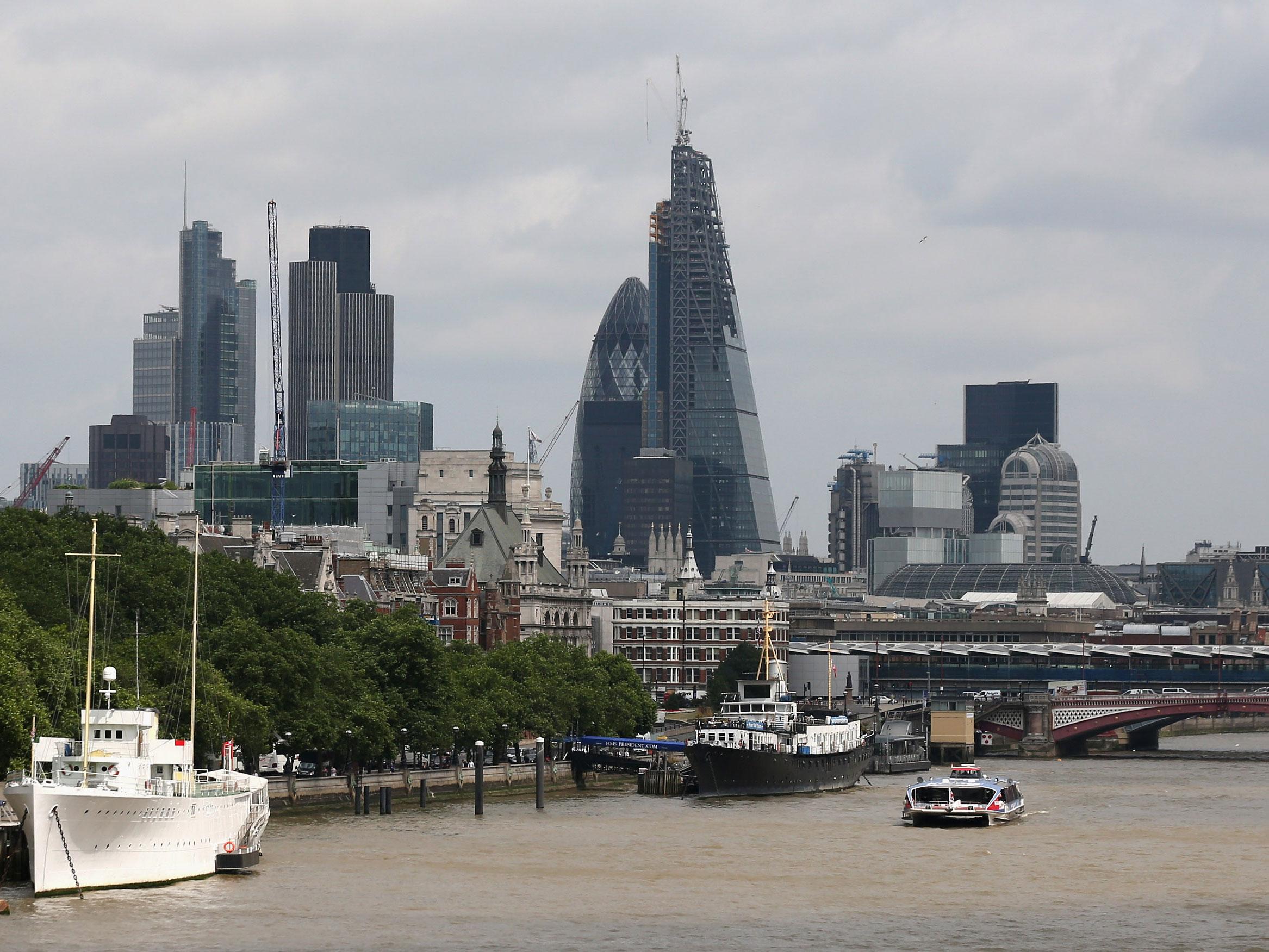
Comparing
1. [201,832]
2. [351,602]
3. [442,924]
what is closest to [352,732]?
[351,602]

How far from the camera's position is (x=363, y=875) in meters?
114

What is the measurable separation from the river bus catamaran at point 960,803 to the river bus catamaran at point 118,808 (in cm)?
5204

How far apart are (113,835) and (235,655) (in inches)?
1689

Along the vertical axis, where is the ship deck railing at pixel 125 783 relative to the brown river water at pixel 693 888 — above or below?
above

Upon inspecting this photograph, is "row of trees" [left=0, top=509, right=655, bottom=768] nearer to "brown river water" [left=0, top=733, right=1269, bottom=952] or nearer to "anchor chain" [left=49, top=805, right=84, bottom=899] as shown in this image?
"brown river water" [left=0, top=733, right=1269, bottom=952]

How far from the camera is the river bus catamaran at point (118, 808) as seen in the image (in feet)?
327

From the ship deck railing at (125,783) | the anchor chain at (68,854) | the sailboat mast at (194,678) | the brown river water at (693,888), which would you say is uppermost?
the sailboat mast at (194,678)

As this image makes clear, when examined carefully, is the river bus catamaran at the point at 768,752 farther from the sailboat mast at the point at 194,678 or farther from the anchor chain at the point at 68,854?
the anchor chain at the point at 68,854

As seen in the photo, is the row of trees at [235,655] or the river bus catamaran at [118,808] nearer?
the river bus catamaran at [118,808]

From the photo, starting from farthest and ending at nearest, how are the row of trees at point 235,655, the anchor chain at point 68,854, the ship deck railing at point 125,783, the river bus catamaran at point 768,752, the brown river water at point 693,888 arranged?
the river bus catamaran at point 768,752, the row of trees at point 235,655, the ship deck railing at point 125,783, the anchor chain at point 68,854, the brown river water at point 693,888

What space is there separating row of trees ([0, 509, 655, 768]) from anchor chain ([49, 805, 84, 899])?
13259 millimetres

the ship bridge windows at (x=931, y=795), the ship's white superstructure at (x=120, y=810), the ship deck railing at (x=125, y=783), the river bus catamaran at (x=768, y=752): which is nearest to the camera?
the ship's white superstructure at (x=120, y=810)

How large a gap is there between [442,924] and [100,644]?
1728 inches

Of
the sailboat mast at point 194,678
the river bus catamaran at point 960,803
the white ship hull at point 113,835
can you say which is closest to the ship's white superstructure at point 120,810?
the white ship hull at point 113,835
